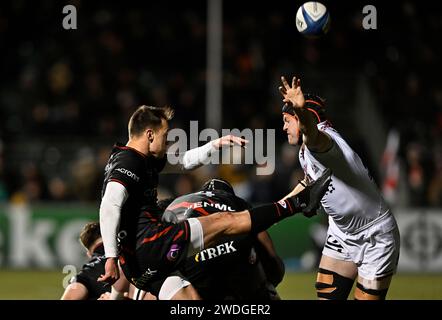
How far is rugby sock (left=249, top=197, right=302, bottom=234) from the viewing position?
7.59 m

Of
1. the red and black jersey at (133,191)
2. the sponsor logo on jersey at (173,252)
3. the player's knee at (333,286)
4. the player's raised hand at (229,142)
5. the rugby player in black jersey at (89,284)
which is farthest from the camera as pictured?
the rugby player in black jersey at (89,284)

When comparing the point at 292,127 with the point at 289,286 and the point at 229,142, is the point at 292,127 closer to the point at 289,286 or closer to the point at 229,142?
the point at 229,142

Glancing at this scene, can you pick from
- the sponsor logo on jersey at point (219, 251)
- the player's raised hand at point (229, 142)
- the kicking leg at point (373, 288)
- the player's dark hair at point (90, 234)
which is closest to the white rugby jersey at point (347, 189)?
the kicking leg at point (373, 288)

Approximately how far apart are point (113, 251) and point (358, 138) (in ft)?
41.2

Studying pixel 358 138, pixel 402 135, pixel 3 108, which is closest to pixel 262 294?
pixel 402 135

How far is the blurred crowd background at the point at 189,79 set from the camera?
1778cm

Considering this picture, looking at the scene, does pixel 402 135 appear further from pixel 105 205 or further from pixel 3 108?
pixel 105 205

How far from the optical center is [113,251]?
7.69 m

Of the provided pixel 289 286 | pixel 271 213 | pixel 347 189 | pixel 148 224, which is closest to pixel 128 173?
pixel 148 224

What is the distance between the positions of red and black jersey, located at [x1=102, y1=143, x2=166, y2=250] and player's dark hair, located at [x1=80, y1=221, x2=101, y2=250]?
46.4 inches

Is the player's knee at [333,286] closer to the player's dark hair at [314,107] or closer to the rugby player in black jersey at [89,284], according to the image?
the player's dark hair at [314,107]

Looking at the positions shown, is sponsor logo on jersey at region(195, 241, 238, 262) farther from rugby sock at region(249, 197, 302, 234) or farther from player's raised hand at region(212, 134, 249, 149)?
player's raised hand at region(212, 134, 249, 149)

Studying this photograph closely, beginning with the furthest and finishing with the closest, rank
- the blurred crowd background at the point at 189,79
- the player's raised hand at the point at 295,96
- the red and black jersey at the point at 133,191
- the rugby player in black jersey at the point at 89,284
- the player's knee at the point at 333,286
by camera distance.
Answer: the blurred crowd background at the point at 189,79 < the rugby player in black jersey at the point at 89,284 < the player's knee at the point at 333,286 < the red and black jersey at the point at 133,191 < the player's raised hand at the point at 295,96

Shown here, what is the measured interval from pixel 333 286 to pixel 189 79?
40.7ft
